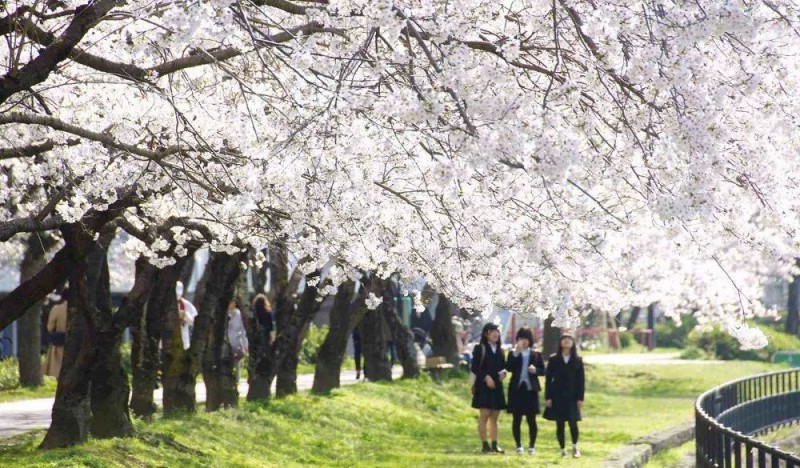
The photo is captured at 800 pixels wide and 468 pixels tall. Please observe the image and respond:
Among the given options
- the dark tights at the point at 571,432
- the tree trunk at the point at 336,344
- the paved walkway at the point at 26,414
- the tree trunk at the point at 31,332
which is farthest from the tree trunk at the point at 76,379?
the tree trunk at the point at 31,332

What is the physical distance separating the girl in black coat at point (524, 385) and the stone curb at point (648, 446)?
3.79ft

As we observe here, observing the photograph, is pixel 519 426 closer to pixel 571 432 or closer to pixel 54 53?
pixel 571 432

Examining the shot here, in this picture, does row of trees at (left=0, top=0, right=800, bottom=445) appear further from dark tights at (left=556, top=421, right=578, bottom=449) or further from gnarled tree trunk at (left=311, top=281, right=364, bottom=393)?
gnarled tree trunk at (left=311, top=281, right=364, bottom=393)

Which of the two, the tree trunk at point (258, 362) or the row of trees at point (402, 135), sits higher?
the row of trees at point (402, 135)

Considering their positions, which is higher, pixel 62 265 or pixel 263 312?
pixel 62 265

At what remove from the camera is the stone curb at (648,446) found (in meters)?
15.5

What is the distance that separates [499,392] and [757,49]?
27.4 feet

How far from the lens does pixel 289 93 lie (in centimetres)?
936

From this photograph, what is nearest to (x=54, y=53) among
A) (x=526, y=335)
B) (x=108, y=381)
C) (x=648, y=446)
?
(x=108, y=381)

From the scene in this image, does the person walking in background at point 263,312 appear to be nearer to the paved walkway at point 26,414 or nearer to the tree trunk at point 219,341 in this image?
the paved walkway at point 26,414

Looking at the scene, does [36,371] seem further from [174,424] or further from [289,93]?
[289,93]

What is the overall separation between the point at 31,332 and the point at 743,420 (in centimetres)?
1136

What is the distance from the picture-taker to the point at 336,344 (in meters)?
22.3

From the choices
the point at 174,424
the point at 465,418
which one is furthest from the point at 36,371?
the point at 174,424
